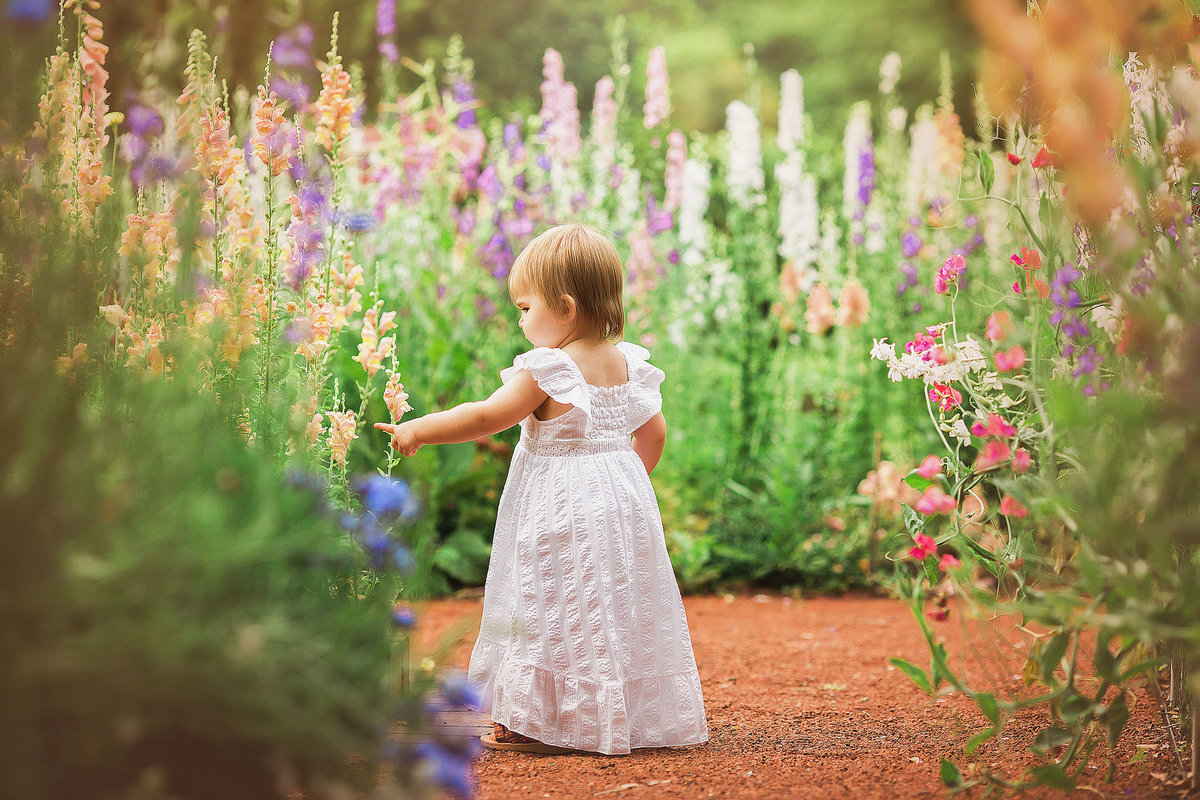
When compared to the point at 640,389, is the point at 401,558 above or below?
below

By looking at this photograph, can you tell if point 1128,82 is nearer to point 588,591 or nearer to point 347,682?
point 588,591

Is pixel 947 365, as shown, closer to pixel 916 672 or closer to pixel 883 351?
pixel 883 351

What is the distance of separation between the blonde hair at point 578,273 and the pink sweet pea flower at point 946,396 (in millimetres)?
782

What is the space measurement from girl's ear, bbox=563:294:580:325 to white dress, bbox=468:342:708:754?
0.14 m

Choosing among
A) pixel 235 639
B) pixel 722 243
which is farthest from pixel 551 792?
pixel 722 243

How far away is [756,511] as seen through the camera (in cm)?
482

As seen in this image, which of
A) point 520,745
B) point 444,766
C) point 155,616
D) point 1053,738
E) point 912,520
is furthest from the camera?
point 520,745

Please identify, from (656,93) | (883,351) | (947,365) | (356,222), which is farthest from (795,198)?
(356,222)

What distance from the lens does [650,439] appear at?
281cm

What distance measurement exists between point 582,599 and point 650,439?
55 centimetres

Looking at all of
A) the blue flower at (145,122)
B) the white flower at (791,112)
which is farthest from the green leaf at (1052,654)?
the white flower at (791,112)

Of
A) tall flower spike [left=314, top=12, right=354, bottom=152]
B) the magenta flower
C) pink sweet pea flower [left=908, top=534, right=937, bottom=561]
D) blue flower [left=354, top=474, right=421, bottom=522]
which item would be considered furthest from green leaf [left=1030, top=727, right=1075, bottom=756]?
tall flower spike [left=314, top=12, right=354, bottom=152]

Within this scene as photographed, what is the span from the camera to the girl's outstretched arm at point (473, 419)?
2.36 m

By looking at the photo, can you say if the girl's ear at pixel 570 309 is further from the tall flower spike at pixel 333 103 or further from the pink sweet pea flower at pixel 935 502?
the pink sweet pea flower at pixel 935 502
